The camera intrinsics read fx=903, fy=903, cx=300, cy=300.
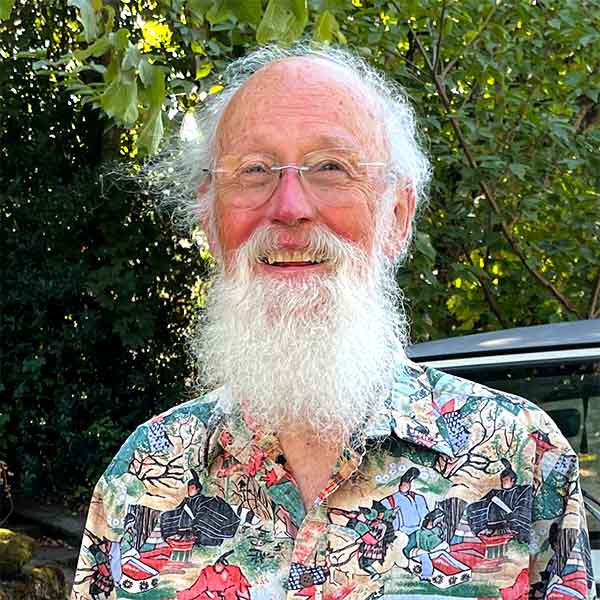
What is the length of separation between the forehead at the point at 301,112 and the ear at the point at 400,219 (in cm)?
12

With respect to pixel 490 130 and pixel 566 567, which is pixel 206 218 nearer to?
pixel 566 567

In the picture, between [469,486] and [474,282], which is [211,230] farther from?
[474,282]

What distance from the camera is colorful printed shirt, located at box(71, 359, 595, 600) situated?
1514mm

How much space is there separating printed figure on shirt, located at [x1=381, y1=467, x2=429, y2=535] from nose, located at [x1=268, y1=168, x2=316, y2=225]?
0.52 meters

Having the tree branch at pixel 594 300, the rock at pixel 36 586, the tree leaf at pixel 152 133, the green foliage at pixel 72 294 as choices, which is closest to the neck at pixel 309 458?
the tree leaf at pixel 152 133

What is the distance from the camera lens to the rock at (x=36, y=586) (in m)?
4.66

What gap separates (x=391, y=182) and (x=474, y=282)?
360 centimetres

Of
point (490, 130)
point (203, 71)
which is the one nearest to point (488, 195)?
point (490, 130)

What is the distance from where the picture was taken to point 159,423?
1.78m

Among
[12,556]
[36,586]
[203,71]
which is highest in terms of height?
[203,71]

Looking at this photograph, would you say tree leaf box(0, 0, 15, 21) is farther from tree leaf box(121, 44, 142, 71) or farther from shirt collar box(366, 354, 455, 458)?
shirt collar box(366, 354, 455, 458)

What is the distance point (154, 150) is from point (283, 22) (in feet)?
1.93

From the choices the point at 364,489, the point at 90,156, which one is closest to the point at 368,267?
the point at 364,489

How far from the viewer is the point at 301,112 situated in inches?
68.1
